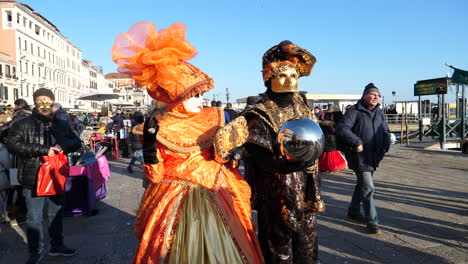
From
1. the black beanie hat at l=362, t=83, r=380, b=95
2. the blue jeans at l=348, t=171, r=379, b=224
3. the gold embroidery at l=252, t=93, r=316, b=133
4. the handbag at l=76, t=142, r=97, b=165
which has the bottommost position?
the blue jeans at l=348, t=171, r=379, b=224

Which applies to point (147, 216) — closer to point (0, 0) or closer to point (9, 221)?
point (9, 221)

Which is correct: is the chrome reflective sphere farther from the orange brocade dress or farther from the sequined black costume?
the orange brocade dress

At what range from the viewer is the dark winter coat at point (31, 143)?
341 centimetres

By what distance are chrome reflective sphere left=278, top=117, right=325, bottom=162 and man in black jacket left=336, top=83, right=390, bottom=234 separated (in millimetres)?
2272

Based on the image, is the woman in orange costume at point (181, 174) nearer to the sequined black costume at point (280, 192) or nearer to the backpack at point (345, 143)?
the sequined black costume at point (280, 192)

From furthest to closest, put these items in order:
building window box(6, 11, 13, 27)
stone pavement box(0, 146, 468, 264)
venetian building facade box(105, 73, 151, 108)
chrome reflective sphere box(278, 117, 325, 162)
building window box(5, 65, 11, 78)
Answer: building window box(6, 11, 13, 27) < building window box(5, 65, 11, 78) < stone pavement box(0, 146, 468, 264) < venetian building facade box(105, 73, 151, 108) < chrome reflective sphere box(278, 117, 325, 162)

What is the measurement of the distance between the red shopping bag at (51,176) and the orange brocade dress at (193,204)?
1483mm

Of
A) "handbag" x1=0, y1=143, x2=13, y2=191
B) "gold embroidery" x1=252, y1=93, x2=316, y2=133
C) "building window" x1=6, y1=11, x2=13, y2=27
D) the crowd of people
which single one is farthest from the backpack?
"building window" x1=6, y1=11, x2=13, y2=27

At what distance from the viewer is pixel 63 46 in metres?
78.2

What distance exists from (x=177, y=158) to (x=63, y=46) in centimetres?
8770

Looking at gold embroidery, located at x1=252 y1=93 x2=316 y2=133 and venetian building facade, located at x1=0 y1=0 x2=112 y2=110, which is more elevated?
venetian building facade, located at x1=0 y1=0 x2=112 y2=110

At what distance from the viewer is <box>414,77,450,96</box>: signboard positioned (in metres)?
13.7

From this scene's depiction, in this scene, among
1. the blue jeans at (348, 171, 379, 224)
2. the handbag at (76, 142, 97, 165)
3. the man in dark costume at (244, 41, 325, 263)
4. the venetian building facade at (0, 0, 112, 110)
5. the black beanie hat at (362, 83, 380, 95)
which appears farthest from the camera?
the venetian building facade at (0, 0, 112, 110)

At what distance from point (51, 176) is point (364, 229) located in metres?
3.94
